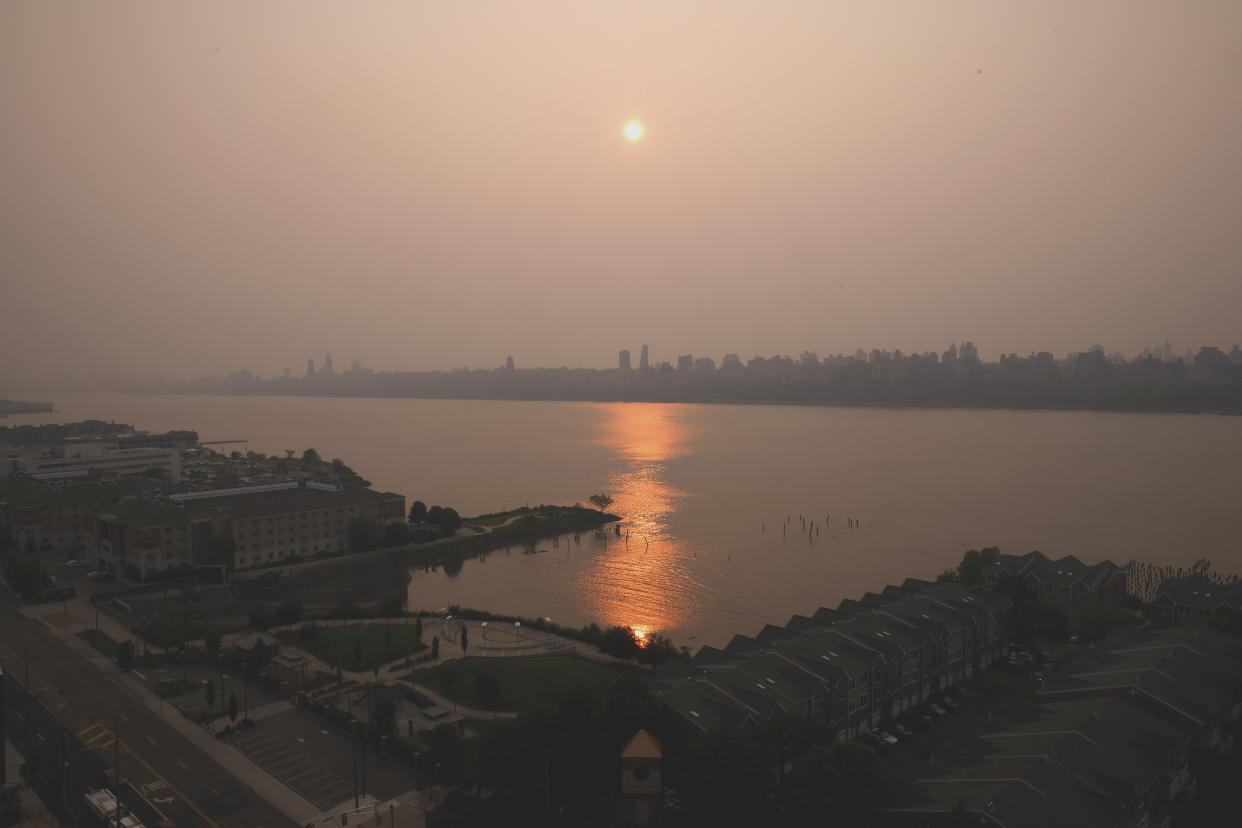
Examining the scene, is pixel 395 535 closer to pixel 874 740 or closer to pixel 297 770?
pixel 297 770

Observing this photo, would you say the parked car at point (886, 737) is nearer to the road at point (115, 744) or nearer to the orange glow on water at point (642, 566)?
the orange glow on water at point (642, 566)

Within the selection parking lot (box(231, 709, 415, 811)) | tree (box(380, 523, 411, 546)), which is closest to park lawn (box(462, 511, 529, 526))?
tree (box(380, 523, 411, 546))

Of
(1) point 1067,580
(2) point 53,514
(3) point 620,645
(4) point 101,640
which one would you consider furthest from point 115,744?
(1) point 1067,580

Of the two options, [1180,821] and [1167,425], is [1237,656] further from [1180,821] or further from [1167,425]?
[1167,425]

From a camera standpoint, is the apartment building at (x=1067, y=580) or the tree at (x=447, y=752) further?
the apartment building at (x=1067, y=580)

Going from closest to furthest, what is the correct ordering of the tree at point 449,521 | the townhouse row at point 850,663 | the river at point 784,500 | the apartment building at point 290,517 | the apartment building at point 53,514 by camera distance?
the townhouse row at point 850,663 → the river at point 784,500 → the apartment building at point 290,517 → the apartment building at point 53,514 → the tree at point 449,521

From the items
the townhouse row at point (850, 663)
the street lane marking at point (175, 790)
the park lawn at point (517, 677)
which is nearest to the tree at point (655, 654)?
the park lawn at point (517, 677)

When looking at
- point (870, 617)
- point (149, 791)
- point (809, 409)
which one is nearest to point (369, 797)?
point (149, 791)
